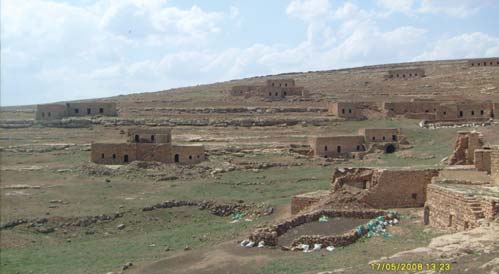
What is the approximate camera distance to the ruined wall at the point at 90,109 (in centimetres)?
5881

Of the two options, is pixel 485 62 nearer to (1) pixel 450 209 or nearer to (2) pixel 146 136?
(2) pixel 146 136

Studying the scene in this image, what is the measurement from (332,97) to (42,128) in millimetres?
31770

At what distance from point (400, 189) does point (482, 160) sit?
2982 millimetres

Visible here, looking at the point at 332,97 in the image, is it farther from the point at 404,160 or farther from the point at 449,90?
the point at 404,160

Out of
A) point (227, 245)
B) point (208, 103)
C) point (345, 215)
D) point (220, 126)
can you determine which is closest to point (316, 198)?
point (345, 215)

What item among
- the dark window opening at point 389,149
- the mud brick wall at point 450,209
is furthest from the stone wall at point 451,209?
the dark window opening at point 389,149

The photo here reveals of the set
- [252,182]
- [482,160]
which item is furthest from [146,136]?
[482,160]

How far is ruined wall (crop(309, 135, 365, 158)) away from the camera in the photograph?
4147 centimetres

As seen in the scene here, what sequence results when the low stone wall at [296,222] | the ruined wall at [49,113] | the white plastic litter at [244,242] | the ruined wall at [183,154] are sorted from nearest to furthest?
the low stone wall at [296,222] < the white plastic litter at [244,242] < the ruined wall at [183,154] < the ruined wall at [49,113]

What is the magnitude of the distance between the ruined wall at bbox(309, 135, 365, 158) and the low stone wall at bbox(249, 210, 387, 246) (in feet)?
75.9

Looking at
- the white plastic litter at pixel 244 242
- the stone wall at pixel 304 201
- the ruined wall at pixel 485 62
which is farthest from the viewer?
the ruined wall at pixel 485 62


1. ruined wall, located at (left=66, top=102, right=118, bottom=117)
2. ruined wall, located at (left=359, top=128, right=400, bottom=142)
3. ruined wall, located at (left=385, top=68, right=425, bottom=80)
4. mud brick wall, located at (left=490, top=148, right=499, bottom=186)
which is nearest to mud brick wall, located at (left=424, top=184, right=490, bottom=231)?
mud brick wall, located at (left=490, top=148, right=499, bottom=186)

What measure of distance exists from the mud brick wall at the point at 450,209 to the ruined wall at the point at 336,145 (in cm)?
2384

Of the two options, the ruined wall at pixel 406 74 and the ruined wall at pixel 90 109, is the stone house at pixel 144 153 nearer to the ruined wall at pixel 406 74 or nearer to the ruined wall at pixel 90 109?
the ruined wall at pixel 90 109
